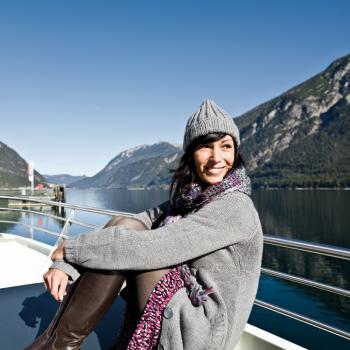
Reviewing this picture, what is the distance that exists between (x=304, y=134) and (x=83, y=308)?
17796 centimetres

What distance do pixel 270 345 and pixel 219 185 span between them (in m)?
1.05

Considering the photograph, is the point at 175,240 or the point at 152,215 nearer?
the point at 175,240

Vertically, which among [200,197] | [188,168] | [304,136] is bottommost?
[200,197]

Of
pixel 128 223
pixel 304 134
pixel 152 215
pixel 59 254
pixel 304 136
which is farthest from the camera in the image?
pixel 304 134

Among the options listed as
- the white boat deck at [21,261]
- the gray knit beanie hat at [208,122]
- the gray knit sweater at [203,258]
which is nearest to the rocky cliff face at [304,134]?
the white boat deck at [21,261]

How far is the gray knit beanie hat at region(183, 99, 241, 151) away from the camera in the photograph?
147cm

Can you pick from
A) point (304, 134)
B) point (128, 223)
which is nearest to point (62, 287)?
point (128, 223)

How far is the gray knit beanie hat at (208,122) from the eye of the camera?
4.82 feet

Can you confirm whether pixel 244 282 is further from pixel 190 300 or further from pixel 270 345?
pixel 270 345

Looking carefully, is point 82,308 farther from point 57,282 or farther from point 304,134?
point 304,134

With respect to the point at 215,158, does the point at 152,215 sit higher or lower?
lower

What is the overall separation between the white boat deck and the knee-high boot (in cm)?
180

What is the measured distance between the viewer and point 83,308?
1.32m

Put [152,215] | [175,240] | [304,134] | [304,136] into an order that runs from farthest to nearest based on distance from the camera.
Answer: [304,134], [304,136], [152,215], [175,240]
